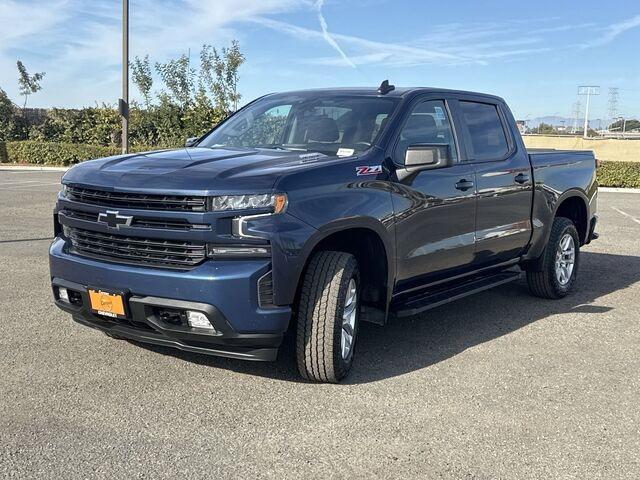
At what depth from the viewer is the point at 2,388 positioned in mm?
4066

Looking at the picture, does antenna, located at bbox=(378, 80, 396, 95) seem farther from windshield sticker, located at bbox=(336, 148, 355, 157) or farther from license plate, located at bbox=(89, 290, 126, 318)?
license plate, located at bbox=(89, 290, 126, 318)

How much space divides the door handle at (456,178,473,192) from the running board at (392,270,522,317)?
81 centimetres

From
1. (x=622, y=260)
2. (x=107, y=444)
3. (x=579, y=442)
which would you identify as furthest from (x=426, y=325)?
(x=622, y=260)

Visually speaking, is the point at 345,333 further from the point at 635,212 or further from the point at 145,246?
the point at 635,212

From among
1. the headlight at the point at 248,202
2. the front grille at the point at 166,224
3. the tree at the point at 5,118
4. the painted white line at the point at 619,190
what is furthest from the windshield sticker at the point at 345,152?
the tree at the point at 5,118

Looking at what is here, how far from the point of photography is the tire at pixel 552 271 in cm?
666

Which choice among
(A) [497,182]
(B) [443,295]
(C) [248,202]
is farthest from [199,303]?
(A) [497,182]

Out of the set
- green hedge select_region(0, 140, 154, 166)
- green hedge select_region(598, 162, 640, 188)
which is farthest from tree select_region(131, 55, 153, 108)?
green hedge select_region(598, 162, 640, 188)

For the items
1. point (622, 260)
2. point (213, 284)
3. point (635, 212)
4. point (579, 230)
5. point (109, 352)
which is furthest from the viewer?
point (635, 212)

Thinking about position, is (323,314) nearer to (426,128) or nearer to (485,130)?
(426,128)

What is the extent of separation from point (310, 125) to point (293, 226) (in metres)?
1.54

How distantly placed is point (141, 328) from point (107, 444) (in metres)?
0.81

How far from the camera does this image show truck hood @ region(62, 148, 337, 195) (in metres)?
3.77

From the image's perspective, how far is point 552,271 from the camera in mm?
6676
